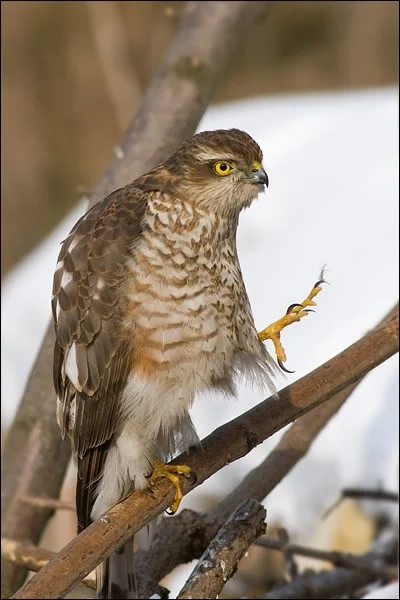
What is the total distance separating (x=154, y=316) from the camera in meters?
3.46

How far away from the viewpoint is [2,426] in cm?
566

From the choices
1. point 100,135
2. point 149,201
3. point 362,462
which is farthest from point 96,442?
point 100,135

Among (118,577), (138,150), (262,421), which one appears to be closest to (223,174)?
(262,421)

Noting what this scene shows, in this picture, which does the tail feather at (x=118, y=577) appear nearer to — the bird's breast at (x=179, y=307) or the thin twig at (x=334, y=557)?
the thin twig at (x=334, y=557)

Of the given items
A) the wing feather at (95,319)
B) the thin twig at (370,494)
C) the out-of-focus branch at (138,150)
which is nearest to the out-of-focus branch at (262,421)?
the wing feather at (95,319)

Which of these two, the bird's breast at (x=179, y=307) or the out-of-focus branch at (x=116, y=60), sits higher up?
the out-of-focus branch at (x=116, y=60)

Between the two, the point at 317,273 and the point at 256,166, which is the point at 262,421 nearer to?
the point at 256,166

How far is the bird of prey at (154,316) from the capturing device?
3.49 metres

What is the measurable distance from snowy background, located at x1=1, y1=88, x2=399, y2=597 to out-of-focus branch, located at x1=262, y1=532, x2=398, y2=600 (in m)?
0.42

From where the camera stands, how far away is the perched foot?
3.49 meters

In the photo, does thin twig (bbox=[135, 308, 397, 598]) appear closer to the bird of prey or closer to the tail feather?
the tail feather

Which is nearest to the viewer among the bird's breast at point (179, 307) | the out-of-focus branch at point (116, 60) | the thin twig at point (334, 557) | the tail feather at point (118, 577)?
the bird's breast at point (179, 307)

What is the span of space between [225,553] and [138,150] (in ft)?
7.29

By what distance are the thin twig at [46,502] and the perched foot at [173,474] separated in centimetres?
76
